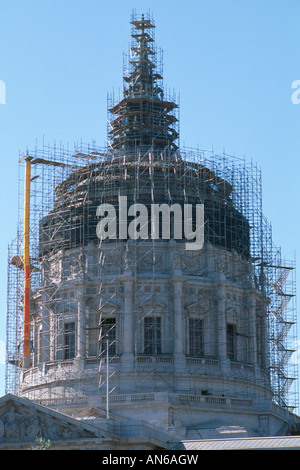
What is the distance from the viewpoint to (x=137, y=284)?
337 ft

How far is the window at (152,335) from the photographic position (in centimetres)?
10150

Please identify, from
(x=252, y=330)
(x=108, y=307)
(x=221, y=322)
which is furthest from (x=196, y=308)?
(x=108, y=307)

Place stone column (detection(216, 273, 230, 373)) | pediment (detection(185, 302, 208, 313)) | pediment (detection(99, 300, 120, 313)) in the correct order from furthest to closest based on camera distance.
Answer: pediment (detection(185, 302, 208, 313)) → pediment (detection(99, 300, 120, 313)) → stone column (detection(216, 273, 230, 373))

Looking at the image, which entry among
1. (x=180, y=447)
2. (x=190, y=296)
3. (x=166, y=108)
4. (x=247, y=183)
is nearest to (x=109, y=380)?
(x=190, y=296)

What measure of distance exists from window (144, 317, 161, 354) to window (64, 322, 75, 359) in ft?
21.8

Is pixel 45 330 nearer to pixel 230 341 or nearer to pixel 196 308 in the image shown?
pixel 196 308

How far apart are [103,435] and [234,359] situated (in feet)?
90.7

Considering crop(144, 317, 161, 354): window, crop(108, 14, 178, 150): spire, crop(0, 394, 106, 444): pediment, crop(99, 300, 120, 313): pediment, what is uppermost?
crop(108, 14, 178, 150): spire

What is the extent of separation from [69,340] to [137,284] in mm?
7913

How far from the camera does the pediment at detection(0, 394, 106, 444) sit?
80562mm

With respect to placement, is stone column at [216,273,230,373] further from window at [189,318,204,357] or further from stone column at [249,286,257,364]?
stone column at [249,286,257,364]

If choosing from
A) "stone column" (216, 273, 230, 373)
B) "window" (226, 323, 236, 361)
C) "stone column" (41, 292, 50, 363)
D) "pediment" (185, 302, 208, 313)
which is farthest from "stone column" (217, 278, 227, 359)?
"stone column" (41, 292, 50, 363)

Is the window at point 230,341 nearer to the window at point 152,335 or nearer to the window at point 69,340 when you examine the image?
the window at point 152,335
